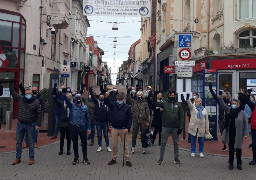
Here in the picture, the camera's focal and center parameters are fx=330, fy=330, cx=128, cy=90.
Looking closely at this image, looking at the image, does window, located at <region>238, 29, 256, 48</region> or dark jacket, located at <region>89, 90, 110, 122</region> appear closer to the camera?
dark jacket, located at <region>89, 90, 110, 122</region>

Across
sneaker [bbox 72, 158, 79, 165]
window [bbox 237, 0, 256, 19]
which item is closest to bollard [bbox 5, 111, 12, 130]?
sneaker [bbox 72, 158, 79, 165]

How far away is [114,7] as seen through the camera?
→ 1541 centimetres

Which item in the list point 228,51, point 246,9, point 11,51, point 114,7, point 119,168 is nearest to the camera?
point 119,168

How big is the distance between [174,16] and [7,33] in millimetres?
14151

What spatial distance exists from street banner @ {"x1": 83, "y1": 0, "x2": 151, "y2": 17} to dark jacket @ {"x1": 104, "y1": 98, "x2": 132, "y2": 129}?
26.6 feet

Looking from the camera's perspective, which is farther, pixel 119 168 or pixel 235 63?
pixel 235 63

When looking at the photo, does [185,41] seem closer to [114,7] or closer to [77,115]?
[114,7]

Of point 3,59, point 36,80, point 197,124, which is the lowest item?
point 197,124

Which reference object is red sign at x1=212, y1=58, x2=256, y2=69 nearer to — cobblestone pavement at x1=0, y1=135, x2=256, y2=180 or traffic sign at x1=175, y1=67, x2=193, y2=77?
traffic sign at x1=175, y1=67, x2=193, y2=77

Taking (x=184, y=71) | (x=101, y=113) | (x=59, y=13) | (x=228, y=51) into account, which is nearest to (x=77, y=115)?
(x=101, y=113)

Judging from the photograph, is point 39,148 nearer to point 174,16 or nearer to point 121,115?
point 121,115

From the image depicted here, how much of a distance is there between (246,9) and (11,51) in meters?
14.5

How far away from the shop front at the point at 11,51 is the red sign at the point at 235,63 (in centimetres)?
1200

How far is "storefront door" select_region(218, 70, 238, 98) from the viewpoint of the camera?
70.5ft
